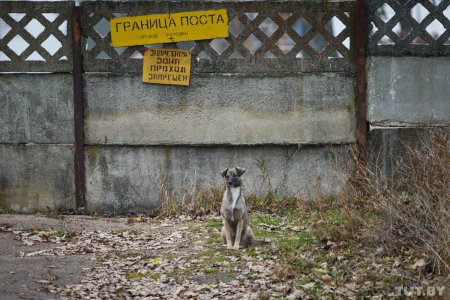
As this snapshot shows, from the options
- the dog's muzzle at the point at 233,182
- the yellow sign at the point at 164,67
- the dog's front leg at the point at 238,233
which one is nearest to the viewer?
the dog's front leg at the point at 238,233

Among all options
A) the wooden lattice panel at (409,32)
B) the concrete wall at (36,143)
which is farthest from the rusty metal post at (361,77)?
the concrete wall at (36,143)

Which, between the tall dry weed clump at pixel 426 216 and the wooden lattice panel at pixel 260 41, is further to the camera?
the wooden lattice panel at pixel 260 41

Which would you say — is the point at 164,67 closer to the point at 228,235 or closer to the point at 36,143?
the point at 36,143

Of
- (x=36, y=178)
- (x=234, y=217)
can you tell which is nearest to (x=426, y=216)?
(x=234, y=217)

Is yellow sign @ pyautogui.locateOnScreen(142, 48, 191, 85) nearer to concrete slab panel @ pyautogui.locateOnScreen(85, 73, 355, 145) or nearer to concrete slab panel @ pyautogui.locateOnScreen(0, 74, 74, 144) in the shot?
A: concrete slab panel @ pyautogui.locateOnScreen(85, 73, 355, 145)

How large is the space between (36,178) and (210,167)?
8.40 ft

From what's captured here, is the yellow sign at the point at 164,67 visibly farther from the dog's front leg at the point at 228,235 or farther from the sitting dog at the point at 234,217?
the dog's front leg at the point at 228,235

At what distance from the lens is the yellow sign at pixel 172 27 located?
1077 cm

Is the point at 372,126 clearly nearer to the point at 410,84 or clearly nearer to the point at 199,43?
the point at 410,84

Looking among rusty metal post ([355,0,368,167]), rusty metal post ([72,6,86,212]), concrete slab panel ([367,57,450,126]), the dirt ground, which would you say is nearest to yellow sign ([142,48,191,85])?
rusty metal post ([72,6,86,212])

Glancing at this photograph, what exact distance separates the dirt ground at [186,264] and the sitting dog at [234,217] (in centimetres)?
14

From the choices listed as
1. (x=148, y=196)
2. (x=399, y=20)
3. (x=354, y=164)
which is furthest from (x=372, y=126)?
(x=148, y=196)

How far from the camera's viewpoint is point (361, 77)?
1076 centimetres

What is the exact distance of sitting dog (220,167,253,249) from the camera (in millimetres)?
8766
